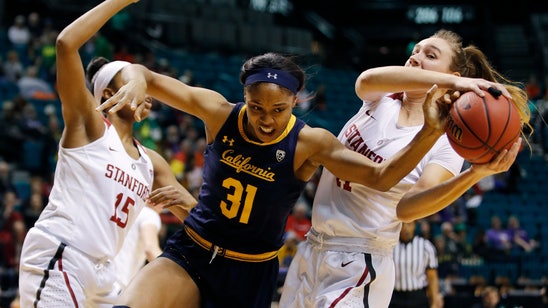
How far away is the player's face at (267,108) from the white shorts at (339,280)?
80 centimetres

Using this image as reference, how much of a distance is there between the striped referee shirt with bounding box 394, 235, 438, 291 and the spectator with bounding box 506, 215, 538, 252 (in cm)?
592

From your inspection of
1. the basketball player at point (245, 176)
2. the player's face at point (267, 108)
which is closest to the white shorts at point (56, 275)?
the basketball player at point (245, 176)

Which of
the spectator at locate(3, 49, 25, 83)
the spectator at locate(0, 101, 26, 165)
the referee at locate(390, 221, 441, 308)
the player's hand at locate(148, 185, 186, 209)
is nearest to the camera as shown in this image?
the player's hand at locate(148, 185, 186, 209)

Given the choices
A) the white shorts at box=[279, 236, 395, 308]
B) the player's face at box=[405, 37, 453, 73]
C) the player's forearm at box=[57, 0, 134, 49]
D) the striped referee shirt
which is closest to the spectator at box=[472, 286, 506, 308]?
the striped referee shirt

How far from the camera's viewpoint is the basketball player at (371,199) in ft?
14.2

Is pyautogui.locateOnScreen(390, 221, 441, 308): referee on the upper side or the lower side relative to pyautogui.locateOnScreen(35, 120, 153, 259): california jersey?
lower

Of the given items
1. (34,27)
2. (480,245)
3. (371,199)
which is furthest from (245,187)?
(34,27)

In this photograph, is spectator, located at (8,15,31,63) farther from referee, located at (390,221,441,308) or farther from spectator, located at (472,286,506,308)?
spectator, located at (472,286,506,308)

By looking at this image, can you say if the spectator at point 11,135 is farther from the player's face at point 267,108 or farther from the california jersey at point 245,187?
the player's face at point 267,108

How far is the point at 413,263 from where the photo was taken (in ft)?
29.0

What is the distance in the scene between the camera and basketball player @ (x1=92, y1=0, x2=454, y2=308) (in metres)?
4.18

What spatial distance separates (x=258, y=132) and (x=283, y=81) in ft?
0.98

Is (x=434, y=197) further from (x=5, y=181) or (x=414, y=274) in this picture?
(x=5, y=181)

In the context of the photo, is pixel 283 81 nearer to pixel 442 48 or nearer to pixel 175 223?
pixel 442 48
